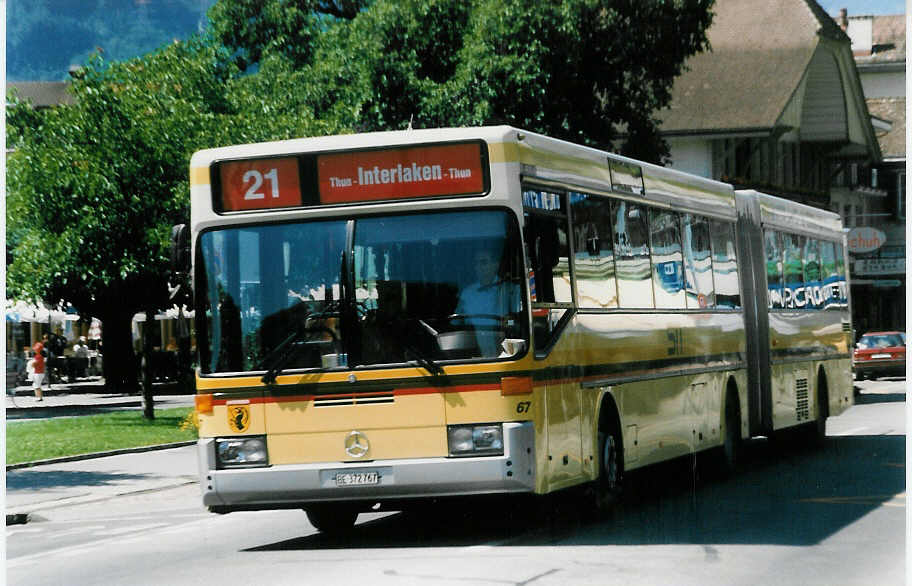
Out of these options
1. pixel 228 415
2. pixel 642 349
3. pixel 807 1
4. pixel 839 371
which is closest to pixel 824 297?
pixel 839 371

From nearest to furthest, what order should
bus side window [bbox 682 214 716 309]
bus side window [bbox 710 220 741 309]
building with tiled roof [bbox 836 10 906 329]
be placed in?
bus side window [bbox 682 214 716 309] → bus side window [bbox 710 220 741 309] → building with tiled roof [bbox 836 10 906 329]

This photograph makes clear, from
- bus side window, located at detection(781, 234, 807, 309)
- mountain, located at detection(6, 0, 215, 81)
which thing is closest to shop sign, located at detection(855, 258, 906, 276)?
bus side window, located at detection(781, 234, 807, 309)

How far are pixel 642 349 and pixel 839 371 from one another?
9505 millimetres

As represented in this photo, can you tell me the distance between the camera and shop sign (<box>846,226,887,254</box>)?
35.6 meters

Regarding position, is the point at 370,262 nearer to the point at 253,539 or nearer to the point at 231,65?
the point at 253,539

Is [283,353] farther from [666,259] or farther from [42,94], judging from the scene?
[42,94]

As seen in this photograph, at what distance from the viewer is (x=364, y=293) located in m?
11.3

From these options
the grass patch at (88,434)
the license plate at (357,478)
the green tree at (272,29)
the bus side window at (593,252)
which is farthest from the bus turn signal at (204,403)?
Answer: the green tree at (272,29)

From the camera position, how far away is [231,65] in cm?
3178

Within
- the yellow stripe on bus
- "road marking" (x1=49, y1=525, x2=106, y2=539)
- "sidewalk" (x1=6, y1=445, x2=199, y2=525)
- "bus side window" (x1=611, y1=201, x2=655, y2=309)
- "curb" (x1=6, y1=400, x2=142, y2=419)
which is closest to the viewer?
the yellow stripe on bus

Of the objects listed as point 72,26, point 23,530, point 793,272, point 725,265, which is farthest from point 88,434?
point 725,265

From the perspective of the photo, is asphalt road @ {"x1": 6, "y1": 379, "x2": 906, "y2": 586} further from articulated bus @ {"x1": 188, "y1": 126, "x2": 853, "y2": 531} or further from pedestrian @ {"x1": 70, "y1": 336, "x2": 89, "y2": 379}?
pedestrian @ {"x1": 70, "y1": 336, "x2": 89, "y2": 379}

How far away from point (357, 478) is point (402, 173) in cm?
210

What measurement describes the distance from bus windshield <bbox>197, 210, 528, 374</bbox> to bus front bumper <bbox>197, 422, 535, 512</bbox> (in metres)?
0.65
